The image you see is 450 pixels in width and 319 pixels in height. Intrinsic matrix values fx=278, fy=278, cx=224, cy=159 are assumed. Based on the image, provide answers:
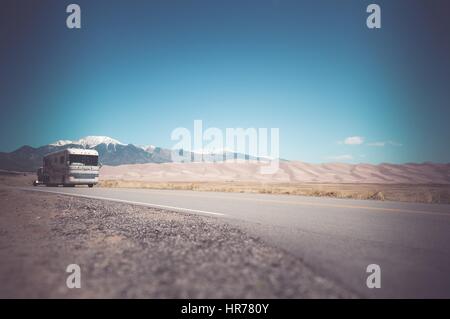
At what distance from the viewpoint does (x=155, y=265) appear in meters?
3.62

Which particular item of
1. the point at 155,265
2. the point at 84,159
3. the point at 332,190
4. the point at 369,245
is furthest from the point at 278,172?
the point at 155,265

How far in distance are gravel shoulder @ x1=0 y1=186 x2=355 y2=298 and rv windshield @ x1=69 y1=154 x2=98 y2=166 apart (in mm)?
20812

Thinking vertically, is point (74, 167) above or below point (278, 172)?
above

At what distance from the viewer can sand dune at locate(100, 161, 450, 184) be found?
8731 cm

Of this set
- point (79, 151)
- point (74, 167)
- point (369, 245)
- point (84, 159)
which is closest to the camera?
point (369, 245)

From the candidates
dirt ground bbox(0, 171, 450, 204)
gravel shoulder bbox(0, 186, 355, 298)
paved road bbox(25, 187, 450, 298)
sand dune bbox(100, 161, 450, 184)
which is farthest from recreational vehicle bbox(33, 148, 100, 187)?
sand dune bbox(100, 161, 450, 184)

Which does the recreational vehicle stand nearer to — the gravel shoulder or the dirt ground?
the dirt ground

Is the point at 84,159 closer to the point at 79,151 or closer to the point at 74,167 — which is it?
the point at 79,151

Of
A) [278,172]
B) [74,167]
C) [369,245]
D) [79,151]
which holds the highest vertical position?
[79,151]

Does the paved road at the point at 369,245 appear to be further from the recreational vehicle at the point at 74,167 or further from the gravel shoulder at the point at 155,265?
the recreational vehicle at the point at 74,167

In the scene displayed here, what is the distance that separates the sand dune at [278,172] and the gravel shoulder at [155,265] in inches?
3100

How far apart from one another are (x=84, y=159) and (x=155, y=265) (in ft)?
83.6

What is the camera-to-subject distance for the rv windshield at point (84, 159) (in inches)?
995

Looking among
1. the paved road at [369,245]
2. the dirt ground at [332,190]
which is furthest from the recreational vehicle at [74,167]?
the paved road at [369,245]
